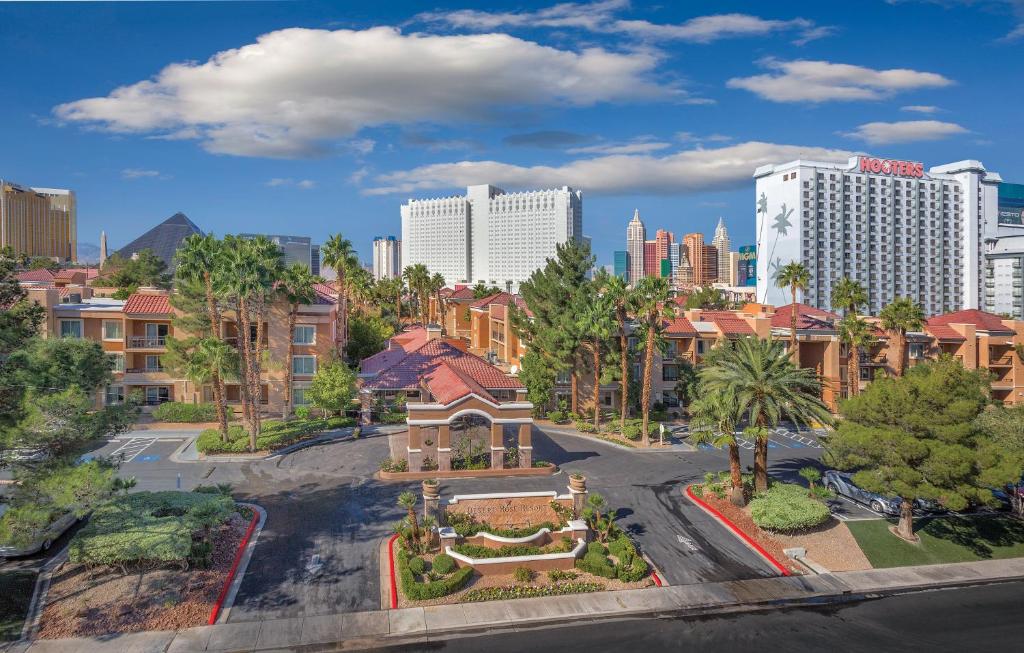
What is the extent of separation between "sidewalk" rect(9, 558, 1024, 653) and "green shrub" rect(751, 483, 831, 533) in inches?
118

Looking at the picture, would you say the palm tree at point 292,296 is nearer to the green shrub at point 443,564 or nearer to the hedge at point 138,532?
the hedge at point 138,532

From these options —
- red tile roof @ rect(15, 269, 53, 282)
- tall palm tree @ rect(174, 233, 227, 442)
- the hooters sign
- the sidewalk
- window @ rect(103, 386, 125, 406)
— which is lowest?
the sidewalk

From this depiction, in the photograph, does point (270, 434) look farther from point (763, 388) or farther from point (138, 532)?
point (763, 388)

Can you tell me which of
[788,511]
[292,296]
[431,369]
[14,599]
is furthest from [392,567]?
[292,296]

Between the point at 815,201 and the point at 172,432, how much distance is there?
14646 cm

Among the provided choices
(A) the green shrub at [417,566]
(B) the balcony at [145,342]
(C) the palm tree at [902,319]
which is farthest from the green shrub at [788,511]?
(B) the balcony at [145,342]

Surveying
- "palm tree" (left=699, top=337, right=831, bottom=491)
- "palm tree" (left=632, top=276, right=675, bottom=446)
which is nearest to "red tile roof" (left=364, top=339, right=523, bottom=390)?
"palm tree" (left=632, top=276, right=675, bottom=446)

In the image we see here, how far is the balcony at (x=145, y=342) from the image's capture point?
180ft

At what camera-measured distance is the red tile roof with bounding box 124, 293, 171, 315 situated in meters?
54.3

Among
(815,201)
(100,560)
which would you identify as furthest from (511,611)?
(815,201)

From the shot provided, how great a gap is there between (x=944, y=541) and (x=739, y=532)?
30.7ft

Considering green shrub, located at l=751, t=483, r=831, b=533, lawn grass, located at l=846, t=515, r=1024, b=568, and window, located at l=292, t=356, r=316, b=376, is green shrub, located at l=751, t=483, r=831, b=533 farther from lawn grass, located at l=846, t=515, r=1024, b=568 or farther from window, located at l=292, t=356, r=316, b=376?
window, located at l=292, t=356, r=316, b=376

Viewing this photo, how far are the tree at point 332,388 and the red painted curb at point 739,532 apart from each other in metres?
25.3

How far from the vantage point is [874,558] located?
3012 cm
